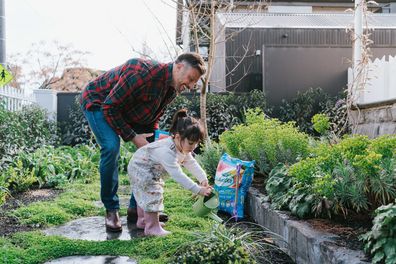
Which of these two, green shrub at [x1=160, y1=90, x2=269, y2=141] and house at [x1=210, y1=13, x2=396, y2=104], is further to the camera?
house at [x1=210, y1=13, x2=396, y2=104]

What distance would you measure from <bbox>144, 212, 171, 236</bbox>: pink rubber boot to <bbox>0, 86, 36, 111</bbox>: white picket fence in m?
5.10

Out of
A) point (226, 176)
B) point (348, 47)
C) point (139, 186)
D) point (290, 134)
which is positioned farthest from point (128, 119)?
→ point (348, 47)

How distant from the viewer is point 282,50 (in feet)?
34.9

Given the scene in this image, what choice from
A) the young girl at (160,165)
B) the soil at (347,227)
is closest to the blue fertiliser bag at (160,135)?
the young girl at (160,165)

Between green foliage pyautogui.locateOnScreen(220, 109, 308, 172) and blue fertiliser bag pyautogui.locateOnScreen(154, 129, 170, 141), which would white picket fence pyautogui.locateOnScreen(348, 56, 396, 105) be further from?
blue fertiliser bag pyautogui.locateOnScreen(154, 129, 170, 141)

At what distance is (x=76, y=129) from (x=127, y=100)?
293 inches

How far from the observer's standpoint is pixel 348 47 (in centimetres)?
1096

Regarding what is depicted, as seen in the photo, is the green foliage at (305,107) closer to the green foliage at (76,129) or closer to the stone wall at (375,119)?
the stone wall at (375,119)

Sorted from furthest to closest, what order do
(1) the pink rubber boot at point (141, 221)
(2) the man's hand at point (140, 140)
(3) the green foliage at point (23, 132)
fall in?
(3) the green foliage at point (23, 132)
(1) the pink rubber boot at point (141, 221)
(2) the man's hand at point (140, 140)

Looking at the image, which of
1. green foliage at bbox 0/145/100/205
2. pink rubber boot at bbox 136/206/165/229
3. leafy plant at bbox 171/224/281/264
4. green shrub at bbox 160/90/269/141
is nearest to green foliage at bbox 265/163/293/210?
leafy plant at bbox 171/224/281/264

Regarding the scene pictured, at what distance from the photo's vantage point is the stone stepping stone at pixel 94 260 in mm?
2799

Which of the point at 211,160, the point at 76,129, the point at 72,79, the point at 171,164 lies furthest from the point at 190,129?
the point at 72,79

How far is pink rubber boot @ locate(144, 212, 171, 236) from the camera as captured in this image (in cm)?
336

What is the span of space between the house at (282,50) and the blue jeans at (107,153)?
14.9 ft
